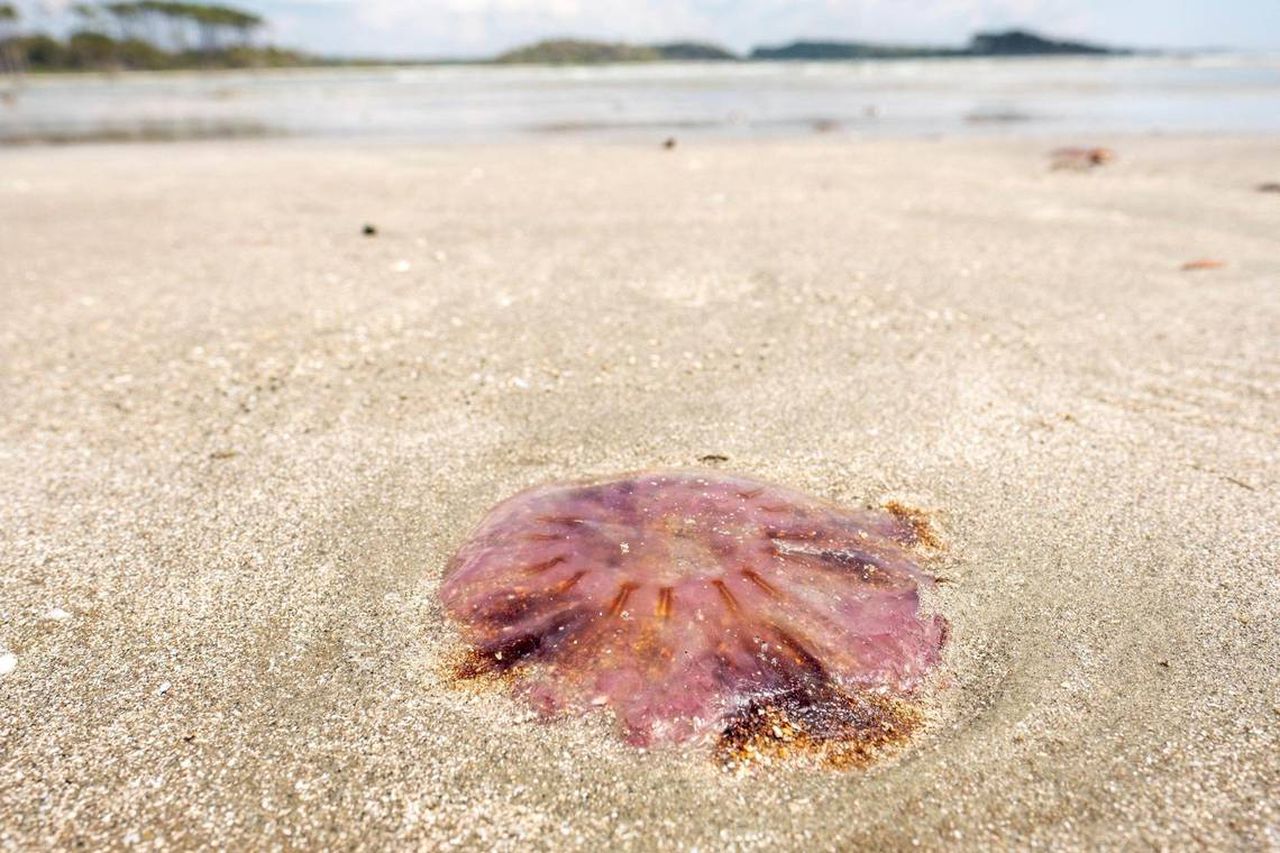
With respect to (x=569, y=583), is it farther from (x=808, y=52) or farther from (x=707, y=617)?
(x=808, y=52)

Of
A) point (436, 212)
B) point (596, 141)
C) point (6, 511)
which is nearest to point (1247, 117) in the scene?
point (596, 141)

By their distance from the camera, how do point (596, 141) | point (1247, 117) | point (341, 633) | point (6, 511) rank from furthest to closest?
point (1247, 117) < point (596, 141) < point (6, 511) < point (341, 633)

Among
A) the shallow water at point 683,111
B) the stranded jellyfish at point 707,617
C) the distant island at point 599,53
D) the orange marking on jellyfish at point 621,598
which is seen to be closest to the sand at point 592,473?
the stranded jellyfish at point 707,617

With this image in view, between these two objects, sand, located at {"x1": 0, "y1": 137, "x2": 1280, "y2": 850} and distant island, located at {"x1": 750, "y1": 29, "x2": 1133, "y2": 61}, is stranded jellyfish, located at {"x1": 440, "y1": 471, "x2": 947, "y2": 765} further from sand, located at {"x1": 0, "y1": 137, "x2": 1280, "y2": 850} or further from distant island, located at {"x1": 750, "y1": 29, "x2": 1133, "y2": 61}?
distant island, located at {"x1": 750, "y1": 29, "x2": 1133, "y2": 61}

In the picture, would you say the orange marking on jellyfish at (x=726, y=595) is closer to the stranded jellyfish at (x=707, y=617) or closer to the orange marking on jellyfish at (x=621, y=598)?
the stranded jellyfish at (x=707, y=617)

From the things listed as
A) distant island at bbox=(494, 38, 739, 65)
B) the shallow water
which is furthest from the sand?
distant island at bbox=(494, 38, 739, 65)

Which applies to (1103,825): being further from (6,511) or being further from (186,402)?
(186,402)
